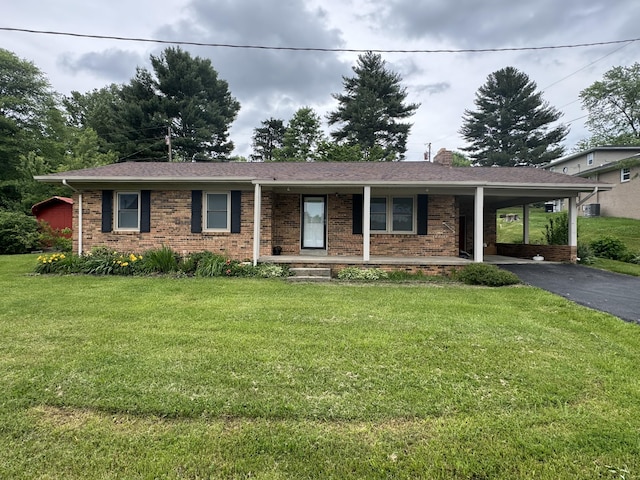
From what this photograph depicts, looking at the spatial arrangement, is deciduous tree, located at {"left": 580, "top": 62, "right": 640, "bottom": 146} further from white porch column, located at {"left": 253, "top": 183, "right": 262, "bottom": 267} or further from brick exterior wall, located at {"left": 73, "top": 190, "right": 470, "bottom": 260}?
white porch column, located at {"left": 253, "top": 183, "right": 262, "bottom": 267}

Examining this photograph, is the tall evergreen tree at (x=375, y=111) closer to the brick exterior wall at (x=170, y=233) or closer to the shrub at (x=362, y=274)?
the brick exterior wall at (x=170, y=233)

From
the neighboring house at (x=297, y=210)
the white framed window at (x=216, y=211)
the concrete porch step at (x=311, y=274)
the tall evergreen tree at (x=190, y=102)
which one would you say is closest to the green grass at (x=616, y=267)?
the neighboring house at (x=297, y=210)

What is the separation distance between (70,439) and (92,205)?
10.2 m

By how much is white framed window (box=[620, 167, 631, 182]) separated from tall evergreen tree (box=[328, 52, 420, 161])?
14.7 m

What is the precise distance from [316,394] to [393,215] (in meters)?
8.89

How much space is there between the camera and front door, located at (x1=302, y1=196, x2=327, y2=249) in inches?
453

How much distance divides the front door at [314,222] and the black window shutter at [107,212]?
593cm

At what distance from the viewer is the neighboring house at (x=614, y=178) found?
65.1 feet

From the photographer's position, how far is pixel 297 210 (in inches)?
451

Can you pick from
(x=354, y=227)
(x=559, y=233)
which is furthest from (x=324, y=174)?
(x=559, y=233)

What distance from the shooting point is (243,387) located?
2.98 meters

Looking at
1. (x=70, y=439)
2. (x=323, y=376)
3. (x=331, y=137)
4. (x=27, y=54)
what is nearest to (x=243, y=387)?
(x=323, y=376)

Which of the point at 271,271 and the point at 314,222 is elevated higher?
the point at 314,222

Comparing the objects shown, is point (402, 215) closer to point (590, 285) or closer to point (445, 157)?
point (445, 157)
